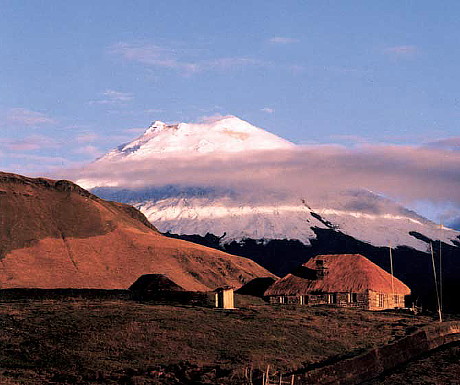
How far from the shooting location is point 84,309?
5559cm

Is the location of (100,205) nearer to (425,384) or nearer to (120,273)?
(120,273)

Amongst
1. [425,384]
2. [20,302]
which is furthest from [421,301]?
[425,384]

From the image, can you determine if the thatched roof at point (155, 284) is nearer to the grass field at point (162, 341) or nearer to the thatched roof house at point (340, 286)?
the thatched roof house at point (340, 286)

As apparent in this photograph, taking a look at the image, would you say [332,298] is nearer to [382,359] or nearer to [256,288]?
[256,288]

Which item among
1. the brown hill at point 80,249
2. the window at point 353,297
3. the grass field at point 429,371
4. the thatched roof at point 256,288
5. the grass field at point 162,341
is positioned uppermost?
the brown hill at point 80,249

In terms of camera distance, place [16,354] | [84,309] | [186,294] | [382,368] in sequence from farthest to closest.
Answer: [186,294]
[84,309]
[382,368]
[16,354]

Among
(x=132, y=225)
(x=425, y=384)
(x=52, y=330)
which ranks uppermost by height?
(x=132, y=225)

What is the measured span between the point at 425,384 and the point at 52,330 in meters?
19.7

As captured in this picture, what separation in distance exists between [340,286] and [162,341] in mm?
40336

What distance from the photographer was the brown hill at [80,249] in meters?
137

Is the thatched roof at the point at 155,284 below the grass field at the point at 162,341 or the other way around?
the other way around

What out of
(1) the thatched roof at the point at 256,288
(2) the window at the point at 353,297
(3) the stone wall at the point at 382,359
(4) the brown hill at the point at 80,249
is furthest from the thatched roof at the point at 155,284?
(4) the brown hill at the point at 80,249

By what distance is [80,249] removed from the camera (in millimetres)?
150875

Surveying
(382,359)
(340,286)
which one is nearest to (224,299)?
(382,359)
